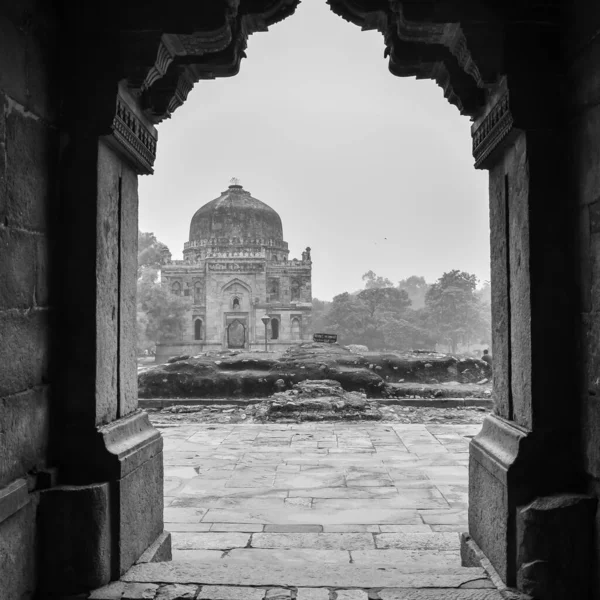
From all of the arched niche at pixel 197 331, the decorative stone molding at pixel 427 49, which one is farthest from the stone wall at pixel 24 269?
the arched niche at pixel 197 331

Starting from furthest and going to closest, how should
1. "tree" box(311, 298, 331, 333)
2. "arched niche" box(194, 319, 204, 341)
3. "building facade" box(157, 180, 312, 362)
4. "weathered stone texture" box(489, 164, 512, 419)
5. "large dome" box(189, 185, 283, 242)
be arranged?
"tree" box(311, 298, 331, 333) < "large dome" box(189, 185, 283, 242) < "arched niche" box(194, 319, 204, 341) < "building facade" box(157, 180, 312, 362) < "weathered stone texture" box(489, 164, 512, 419)

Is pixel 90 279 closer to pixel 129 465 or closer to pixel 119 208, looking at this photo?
pixel 119 208

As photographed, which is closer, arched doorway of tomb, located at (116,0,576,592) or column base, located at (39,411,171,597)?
column base, located at (39,411,171,597)

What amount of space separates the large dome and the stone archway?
127 ft

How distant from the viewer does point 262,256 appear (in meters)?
39.2

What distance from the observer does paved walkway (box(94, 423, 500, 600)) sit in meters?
2.49

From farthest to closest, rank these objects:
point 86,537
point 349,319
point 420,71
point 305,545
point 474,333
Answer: point 474,333 → point 349,319 → point 305,545 → point 420,71 → point 86,537

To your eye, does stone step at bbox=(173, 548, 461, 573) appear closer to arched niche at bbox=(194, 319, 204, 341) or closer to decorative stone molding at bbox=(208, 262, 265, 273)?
decorative stone molding at bbox=(208, 262, 265, 273)

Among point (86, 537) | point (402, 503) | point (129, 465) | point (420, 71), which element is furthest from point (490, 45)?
point (402, 503)

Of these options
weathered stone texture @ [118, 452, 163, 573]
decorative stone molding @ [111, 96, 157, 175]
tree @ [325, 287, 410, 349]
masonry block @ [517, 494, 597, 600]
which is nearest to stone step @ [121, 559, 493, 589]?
weathered stone texture @ [118, 452, 163, 573]

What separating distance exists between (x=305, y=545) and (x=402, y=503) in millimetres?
1186

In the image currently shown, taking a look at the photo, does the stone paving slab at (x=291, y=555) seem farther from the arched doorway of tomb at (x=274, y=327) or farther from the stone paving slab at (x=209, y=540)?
the arched doorway of tomb at (x=274, y=327)

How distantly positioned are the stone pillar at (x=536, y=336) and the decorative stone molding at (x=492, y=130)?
0.01 meters

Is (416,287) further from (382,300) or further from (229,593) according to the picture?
(229,593)
